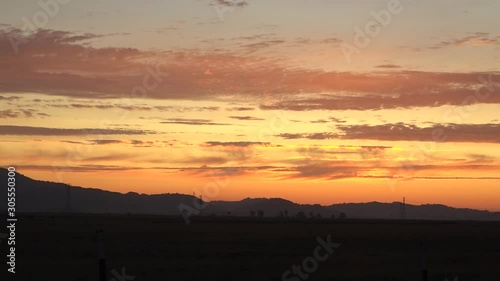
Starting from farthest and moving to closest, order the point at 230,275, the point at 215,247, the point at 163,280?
the point at 215,247
the point at 230,275
the point at 163,280

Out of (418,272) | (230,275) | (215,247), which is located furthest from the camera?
(215,247)

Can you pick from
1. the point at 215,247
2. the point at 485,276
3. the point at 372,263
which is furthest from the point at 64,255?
the point at 485,276

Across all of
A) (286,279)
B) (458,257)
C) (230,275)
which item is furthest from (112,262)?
(458,257)

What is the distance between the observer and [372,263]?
34.8m

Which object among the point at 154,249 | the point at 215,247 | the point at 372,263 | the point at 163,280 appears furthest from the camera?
the point at 215,247

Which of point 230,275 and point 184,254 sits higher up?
point 184,254

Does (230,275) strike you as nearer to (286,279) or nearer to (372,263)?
(286,279)

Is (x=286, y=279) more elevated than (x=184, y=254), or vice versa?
(x=184, y=254)

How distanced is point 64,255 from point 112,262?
4.48 meters

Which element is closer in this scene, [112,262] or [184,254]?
[112,262]

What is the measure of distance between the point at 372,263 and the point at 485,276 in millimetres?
6565

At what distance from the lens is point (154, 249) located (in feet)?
135

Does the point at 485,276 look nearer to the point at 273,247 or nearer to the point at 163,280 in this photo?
the point at 163,280

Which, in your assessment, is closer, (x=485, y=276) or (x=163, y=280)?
(x=163, y=280)
